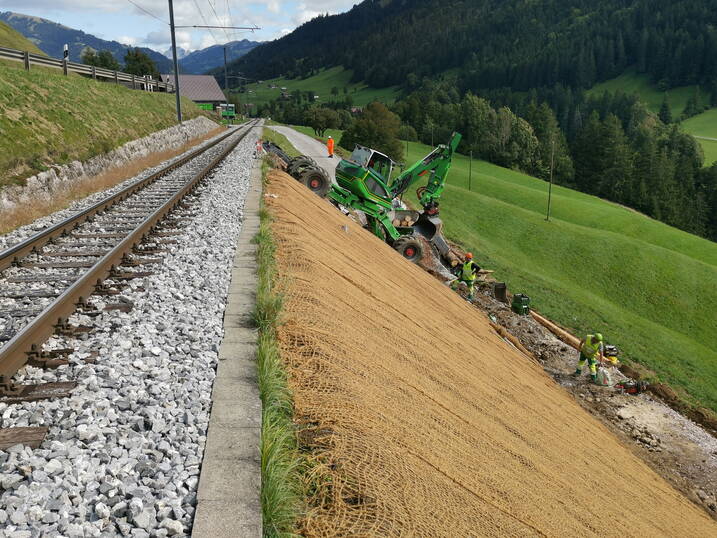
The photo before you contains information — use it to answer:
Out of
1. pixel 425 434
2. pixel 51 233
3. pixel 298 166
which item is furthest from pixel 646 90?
pixel 425 434

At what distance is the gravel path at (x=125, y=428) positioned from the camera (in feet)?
11.8

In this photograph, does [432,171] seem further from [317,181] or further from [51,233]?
[51,233]

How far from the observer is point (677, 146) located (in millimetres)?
114062

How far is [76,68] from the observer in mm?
31938

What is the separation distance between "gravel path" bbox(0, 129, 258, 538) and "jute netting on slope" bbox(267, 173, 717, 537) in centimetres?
94

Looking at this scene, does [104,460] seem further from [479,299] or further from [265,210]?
[479,299]

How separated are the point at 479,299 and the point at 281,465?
20.7 m

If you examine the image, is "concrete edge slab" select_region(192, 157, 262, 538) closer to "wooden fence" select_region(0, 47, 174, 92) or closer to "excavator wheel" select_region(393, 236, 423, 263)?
"excavator wheel" select_region(393, 236, 423, 263)

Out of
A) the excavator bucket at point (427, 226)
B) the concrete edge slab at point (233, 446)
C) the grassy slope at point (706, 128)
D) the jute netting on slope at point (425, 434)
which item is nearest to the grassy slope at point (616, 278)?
the excavator bucket at point (427, 226)

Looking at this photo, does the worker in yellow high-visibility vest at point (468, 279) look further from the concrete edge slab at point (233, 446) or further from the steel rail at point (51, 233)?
the concrete edge slab at point (233, 446)

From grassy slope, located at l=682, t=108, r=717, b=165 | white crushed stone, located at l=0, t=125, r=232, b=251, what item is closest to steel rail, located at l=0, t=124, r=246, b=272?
white crushed stone, located at l=0, t=125, r=232, b=251

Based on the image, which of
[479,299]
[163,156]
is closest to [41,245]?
[479,299]

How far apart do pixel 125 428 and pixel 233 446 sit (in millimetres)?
945

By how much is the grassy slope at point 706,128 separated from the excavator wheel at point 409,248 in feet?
384
